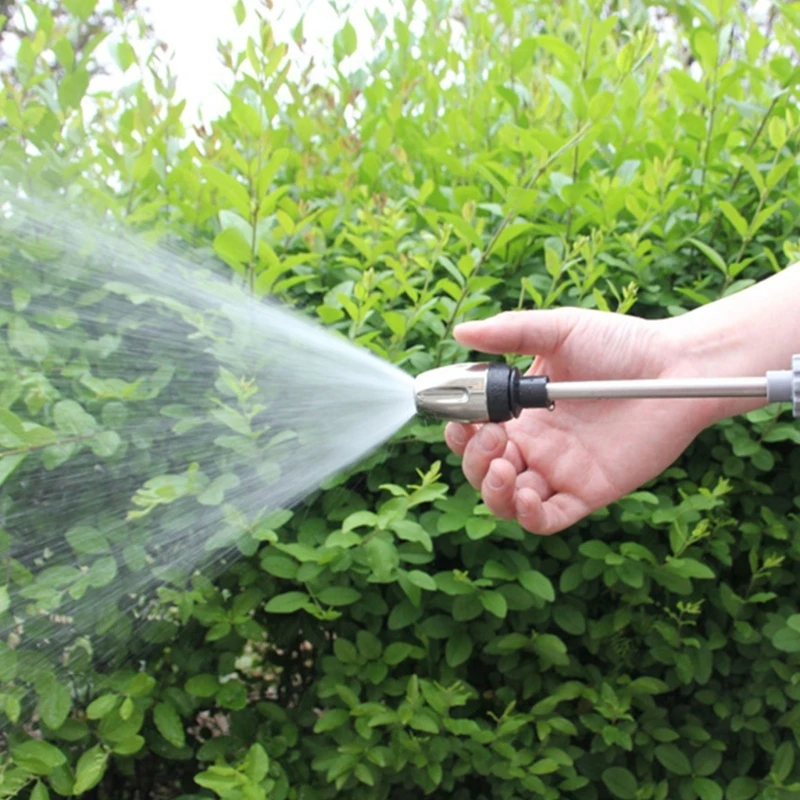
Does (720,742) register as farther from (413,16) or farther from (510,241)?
(413,16)

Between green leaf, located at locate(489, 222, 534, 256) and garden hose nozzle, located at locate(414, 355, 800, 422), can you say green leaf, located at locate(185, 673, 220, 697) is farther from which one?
green leaf, located at locate(489, 222, 534, 256)

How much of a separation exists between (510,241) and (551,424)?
42cm

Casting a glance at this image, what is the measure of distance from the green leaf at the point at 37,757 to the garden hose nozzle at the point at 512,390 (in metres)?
0.86

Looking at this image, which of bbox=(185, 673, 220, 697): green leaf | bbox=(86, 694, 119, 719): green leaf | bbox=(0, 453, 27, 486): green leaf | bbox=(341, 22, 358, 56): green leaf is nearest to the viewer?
bbox=(0, 453, 27, 486): green leaf

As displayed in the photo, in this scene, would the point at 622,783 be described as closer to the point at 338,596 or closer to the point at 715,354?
the point at 338,596

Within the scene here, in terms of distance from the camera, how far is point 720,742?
2.08m

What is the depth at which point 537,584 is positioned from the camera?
1.87m

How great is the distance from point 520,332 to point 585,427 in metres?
0.31

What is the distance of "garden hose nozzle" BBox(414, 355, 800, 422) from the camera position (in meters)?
1.34

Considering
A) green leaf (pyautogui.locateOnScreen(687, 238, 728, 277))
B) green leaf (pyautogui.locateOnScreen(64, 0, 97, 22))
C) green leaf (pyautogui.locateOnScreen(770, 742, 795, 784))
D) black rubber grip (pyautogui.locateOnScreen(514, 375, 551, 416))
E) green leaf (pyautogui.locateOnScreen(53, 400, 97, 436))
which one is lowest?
green leaf (pyautogui.locateOnScreen(770, 742, 795, 784))

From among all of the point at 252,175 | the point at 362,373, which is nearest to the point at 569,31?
the point at 252,175

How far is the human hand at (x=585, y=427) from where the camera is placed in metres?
1.74

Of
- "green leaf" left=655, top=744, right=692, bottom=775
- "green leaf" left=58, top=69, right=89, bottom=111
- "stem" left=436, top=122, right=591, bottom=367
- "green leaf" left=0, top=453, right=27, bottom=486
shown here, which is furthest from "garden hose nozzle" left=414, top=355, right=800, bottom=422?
"green leaf" left=58, top=69, right=89, bottom=111

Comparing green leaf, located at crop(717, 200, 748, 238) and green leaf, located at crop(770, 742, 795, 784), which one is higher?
green leaf, located at crop(717, 200, 748, 238)
